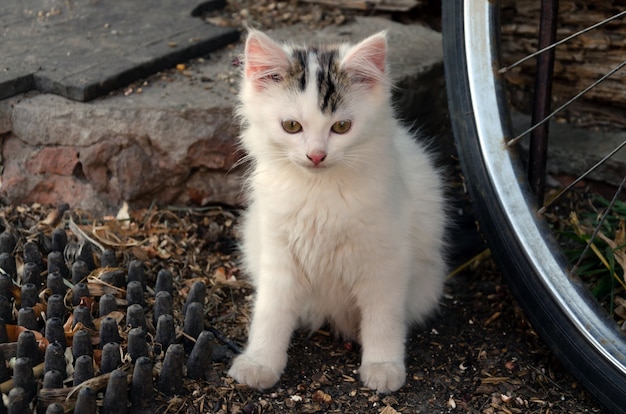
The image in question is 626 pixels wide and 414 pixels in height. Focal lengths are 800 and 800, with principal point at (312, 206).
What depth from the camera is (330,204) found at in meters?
2.39

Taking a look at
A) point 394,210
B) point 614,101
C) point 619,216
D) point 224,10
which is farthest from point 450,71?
point 224,10

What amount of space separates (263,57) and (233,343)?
3.17 feet

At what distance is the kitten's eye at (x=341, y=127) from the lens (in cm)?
229

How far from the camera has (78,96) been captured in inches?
124

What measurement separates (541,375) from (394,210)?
29.3 inches

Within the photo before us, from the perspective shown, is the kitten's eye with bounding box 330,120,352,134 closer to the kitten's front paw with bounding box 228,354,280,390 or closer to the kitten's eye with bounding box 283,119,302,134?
the kitten's eye with bounding box 283,119,302,134

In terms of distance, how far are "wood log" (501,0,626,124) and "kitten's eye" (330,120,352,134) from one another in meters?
1.53

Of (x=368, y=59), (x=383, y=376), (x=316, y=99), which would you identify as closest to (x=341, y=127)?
(x=316, y=99)

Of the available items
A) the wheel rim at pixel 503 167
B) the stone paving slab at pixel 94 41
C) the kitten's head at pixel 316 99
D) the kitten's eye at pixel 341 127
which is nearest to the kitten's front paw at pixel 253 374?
the kitten's head at pixel 316 99

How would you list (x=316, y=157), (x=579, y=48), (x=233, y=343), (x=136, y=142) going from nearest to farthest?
(x=316, y=157), (x=233, y=343), (x=136, y=142), (x=579, y=48)

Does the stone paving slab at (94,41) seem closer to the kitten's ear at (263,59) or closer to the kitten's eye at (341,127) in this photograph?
the kitten's ear at (263,59)

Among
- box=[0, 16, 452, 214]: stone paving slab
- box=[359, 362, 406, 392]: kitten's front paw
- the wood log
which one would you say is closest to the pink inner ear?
box=[0, 16, 452, 214]: stone paving slab

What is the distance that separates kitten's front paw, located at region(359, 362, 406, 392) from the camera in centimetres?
247

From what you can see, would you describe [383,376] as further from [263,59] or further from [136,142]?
[136,142]
